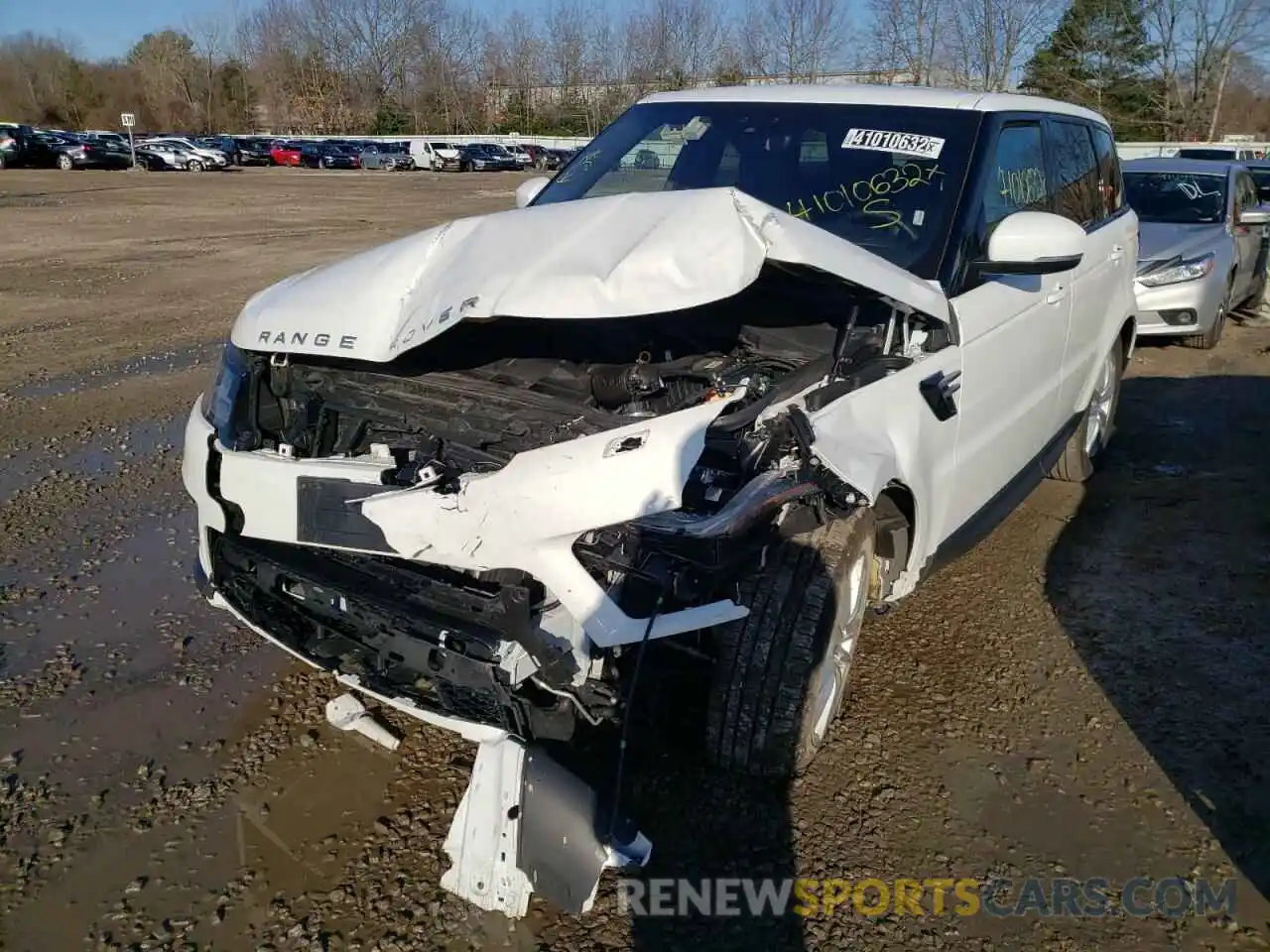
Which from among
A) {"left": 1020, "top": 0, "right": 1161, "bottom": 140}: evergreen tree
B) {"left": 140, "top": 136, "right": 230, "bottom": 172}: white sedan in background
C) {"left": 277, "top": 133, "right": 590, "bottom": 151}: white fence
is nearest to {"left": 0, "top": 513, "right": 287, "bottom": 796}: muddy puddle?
{"left": 140, "top": 136, "right": 230, "bottom": 172}: white sedan in background

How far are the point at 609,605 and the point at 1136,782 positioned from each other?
1.84 m

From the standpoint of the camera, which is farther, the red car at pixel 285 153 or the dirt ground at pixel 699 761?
the red car at pixel 285 153

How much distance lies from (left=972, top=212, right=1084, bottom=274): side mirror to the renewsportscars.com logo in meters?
1.88

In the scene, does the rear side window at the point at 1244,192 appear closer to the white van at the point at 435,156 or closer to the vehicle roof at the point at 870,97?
the vehicle roof at the point at 870,97

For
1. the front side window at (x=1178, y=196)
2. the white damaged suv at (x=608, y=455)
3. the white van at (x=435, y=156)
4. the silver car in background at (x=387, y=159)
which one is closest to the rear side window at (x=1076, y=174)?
the white damaged suv at (x=608, y=455)

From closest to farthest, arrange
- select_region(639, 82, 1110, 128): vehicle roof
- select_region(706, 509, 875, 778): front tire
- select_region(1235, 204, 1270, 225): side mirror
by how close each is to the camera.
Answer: select_region(706, 509, 875, 778): front tire
select_region(639, 82, 1110, 128): vehicle roof
select_region(1235, 204, 1270, 225): side mirror

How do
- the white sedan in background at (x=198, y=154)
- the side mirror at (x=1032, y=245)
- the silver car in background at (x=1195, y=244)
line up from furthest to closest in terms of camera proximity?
the white sedan in background at (x=198, y=154)
the silver car in background at (x=1195, y=244)
the side mirror at (x=1032, y=245)

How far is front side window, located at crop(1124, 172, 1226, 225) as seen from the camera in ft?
31.7

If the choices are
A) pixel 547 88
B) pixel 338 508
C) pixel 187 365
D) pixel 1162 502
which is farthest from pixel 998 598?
pixel 547 88

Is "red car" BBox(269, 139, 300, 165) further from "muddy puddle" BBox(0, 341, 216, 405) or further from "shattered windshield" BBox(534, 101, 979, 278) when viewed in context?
"shattered windshield" BBox(534, 101, 979, 278)

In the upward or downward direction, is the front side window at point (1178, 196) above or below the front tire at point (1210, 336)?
above

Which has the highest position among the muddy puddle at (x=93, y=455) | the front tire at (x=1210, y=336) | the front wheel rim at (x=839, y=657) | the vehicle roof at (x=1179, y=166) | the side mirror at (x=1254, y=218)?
the vehicle roof at (x=1179, y=166)

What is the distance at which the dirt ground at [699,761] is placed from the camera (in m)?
2.52

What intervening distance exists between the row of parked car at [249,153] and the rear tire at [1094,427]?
3818 cm
